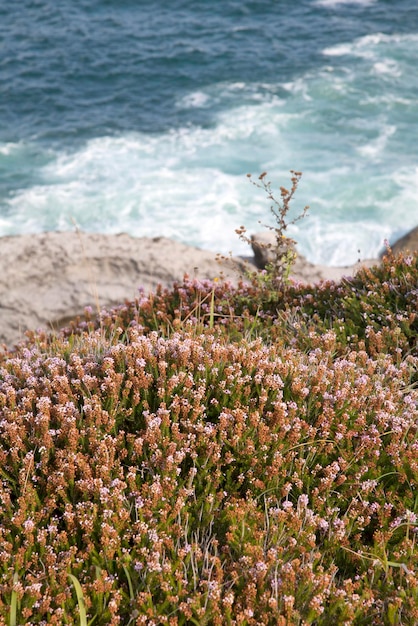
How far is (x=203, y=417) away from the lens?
4648 millimetres

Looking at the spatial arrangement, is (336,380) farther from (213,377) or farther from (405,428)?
(213,377)

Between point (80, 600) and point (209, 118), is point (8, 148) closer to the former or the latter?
point (209, 118)

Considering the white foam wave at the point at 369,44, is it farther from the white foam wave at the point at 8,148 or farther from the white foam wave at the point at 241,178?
the white foam wave at the point at 8,148

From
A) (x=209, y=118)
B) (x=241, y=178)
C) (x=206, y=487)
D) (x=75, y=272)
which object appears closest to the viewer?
(x=206, y=487)

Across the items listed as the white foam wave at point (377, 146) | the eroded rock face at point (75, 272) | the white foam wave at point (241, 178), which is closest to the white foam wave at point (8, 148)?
the white foam wave at point (241, 178)

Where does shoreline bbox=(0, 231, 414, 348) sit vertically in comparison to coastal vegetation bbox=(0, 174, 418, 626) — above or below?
below

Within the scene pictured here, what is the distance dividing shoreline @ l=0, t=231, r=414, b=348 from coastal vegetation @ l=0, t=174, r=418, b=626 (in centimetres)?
415

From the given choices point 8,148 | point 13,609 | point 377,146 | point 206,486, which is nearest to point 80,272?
point 206,486

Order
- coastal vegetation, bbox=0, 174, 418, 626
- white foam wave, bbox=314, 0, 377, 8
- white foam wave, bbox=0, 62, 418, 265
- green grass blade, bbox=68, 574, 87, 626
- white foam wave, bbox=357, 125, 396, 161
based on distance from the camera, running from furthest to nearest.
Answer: white foam wave, bbox=314, 0, 377, 8
white foam wave, bbox=357, 125, 396, 161
white foam wave, bbox=0, 62, 418, 265
coastal vegetation, bbox=0, 174, 418, 626
green grass blade, bbox=68, 574, 87, 626

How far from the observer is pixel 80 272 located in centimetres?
1059

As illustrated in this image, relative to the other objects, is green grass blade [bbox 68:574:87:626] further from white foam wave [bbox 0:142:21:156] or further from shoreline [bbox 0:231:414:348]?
white foam wave [bbox 0:142:21:156]

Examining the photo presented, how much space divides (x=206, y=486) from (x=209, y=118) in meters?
21.3

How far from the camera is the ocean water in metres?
18.8

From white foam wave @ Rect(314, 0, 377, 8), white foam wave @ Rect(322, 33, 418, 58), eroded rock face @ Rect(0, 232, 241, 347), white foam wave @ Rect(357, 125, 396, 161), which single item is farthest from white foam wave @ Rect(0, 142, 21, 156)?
white foam wave @ Rect(314, 0, 377, 8)
